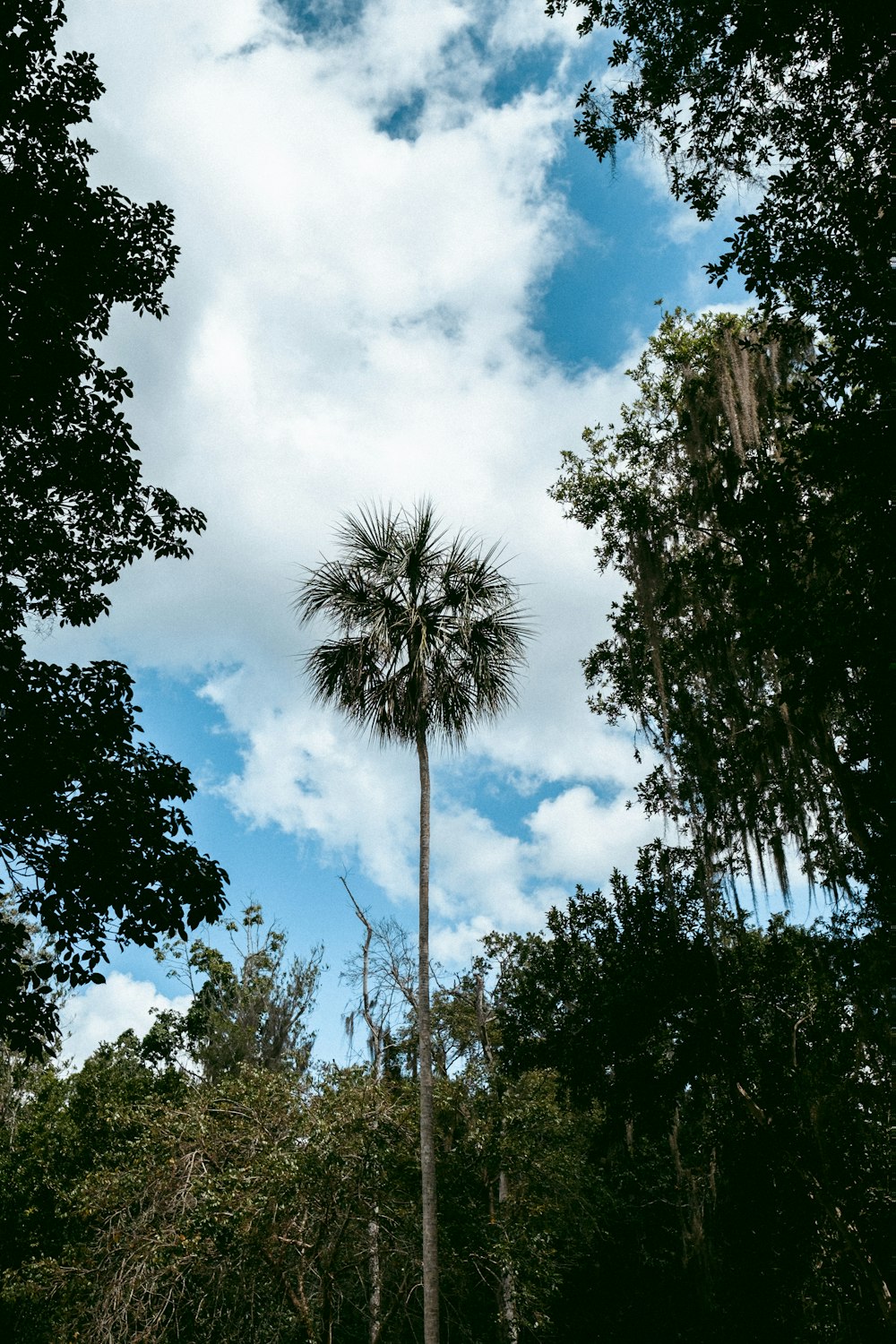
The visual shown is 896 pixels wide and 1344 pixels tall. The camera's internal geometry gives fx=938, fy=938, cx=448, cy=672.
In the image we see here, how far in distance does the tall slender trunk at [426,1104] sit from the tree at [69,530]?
448cm

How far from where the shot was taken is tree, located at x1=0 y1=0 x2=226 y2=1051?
7137 mm

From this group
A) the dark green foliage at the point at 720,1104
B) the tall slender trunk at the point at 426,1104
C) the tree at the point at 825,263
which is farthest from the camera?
the dark green foliage at the point at 720,1104

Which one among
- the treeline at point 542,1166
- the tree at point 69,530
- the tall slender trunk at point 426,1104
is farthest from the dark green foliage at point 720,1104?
the tree at point 69,530

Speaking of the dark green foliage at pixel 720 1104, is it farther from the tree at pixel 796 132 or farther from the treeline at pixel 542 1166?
the tree at pixel 796 132

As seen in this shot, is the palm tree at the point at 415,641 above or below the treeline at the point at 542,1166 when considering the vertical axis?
above

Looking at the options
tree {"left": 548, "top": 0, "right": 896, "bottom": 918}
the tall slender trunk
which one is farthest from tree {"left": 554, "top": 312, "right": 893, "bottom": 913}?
the tall slender trunk

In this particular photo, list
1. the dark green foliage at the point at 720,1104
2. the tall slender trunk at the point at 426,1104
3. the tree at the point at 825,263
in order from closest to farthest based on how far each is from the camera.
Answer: the tree at the point at 825,263
the tall slender trunk at the point at 426,1104
the dark green foliage at the point at 720,1104

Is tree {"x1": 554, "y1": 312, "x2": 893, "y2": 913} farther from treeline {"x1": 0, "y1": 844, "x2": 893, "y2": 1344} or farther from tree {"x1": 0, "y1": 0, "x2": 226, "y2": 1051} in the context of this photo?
tree {"x1": 0, "y1": 0, "x2": 226, "y2": 1051}

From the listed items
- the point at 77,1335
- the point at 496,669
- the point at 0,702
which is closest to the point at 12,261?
the point at 0,702

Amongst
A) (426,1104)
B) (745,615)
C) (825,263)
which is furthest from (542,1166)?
(825,263)

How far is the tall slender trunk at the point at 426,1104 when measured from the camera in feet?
32.2

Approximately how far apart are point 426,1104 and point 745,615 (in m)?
6.49

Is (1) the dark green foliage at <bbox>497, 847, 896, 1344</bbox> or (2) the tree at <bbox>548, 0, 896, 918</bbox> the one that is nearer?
(2) the tree at <bbox>548, 0, 896, 918</bbox>

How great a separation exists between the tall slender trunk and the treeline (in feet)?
4.25
